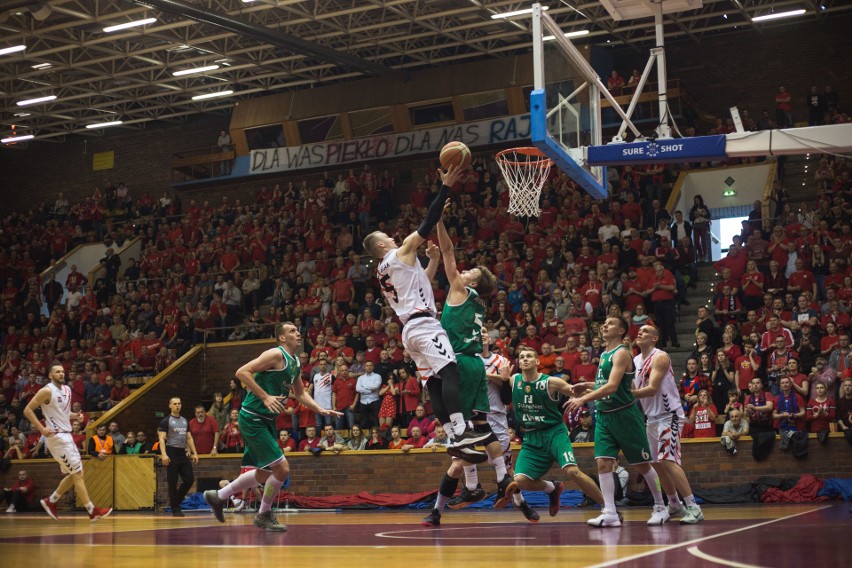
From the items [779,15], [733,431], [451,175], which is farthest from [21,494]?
[779,15]

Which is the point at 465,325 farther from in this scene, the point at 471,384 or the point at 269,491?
the point at 269,491

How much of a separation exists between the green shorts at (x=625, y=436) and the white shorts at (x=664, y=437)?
0.37 meters

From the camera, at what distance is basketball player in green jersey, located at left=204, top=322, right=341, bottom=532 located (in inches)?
416

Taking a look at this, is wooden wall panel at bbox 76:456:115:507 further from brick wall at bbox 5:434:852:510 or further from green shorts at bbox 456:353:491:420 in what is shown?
green shorts at bbox 456:353:491:420

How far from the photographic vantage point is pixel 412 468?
17.9 meters

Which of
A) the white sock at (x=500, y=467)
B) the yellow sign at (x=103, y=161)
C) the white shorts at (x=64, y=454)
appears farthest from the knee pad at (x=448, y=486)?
the yellow sign at (x=103, y=161)

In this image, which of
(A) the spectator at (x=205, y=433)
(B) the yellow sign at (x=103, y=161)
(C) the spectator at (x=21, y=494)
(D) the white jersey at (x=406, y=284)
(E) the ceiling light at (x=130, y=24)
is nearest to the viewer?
(D) the white jersey at (x=406, y=284)

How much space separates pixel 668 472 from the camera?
35.5 ft

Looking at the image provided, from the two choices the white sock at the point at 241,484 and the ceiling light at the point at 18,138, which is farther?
the ceiling light at the point at 18,138

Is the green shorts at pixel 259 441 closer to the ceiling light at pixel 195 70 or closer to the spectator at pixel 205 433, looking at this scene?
the spectator at pixel 205 433

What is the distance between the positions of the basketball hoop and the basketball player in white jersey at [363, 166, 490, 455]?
20.0 feet

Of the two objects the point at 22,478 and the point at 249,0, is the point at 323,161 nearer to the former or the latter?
the point at 249,0

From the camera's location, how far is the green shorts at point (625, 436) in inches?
412

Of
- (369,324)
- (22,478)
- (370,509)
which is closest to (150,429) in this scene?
(22,478)
